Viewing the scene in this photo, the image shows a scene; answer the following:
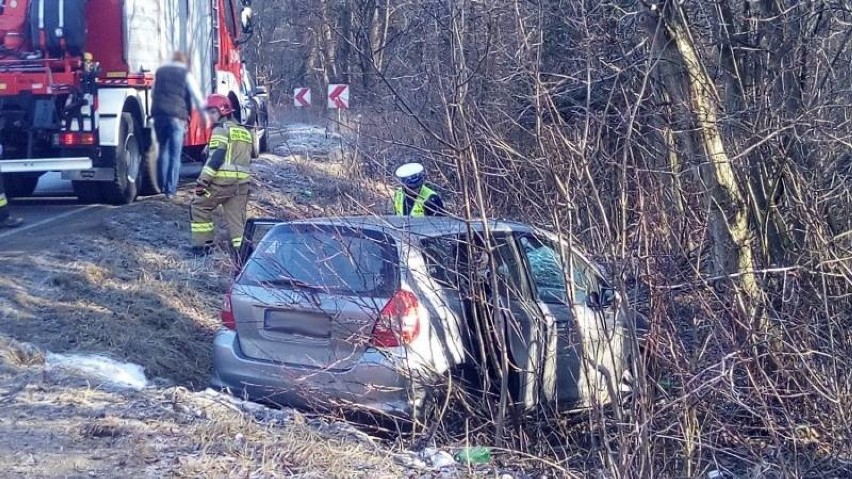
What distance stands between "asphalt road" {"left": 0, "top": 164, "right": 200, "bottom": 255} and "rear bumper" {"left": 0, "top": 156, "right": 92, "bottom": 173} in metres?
1.27

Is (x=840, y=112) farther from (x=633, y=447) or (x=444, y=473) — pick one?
(x=444, y=473)

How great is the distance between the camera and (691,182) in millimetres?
6719

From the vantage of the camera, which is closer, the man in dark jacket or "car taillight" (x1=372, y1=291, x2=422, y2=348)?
the man in dark jacket

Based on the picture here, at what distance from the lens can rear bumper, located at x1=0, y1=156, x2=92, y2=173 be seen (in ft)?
29.4

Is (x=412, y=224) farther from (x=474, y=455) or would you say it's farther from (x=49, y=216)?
(x=49, y=216)

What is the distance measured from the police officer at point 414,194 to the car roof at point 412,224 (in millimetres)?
584

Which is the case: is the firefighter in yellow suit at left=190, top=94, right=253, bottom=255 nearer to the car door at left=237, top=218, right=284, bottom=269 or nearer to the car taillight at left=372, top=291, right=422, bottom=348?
the car door at left=237, top=218, right=284, bottom=269

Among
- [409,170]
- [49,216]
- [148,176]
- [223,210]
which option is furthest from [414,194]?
[49,216]

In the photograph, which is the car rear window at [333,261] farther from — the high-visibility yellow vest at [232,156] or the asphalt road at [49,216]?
the asphalt road at [49,216]

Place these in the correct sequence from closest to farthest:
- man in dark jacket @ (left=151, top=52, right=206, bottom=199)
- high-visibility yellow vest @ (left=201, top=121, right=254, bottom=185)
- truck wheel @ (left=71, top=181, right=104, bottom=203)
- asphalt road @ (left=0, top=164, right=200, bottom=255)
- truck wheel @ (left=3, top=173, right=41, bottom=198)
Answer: man in dark jacket @ (left=151, top=52, right=206, bottom=199)
high-visibility yellow vest @ (left=201, top=121, right=254, bottom=185)
asphalt road @ (left=0, top=164, right=200, bottom=255)
truck wheel @ (left=71, top=181, right=104, bottom=203)
truck wheel @ (left=3, top=173, right=41, bottom=198)

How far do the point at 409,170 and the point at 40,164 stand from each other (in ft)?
11.5

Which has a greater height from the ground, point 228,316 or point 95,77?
point 95,77

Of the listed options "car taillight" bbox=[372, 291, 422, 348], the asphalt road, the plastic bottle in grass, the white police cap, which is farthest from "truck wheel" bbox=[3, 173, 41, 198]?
the plastic bottle in grass

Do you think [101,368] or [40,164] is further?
[40,164]
